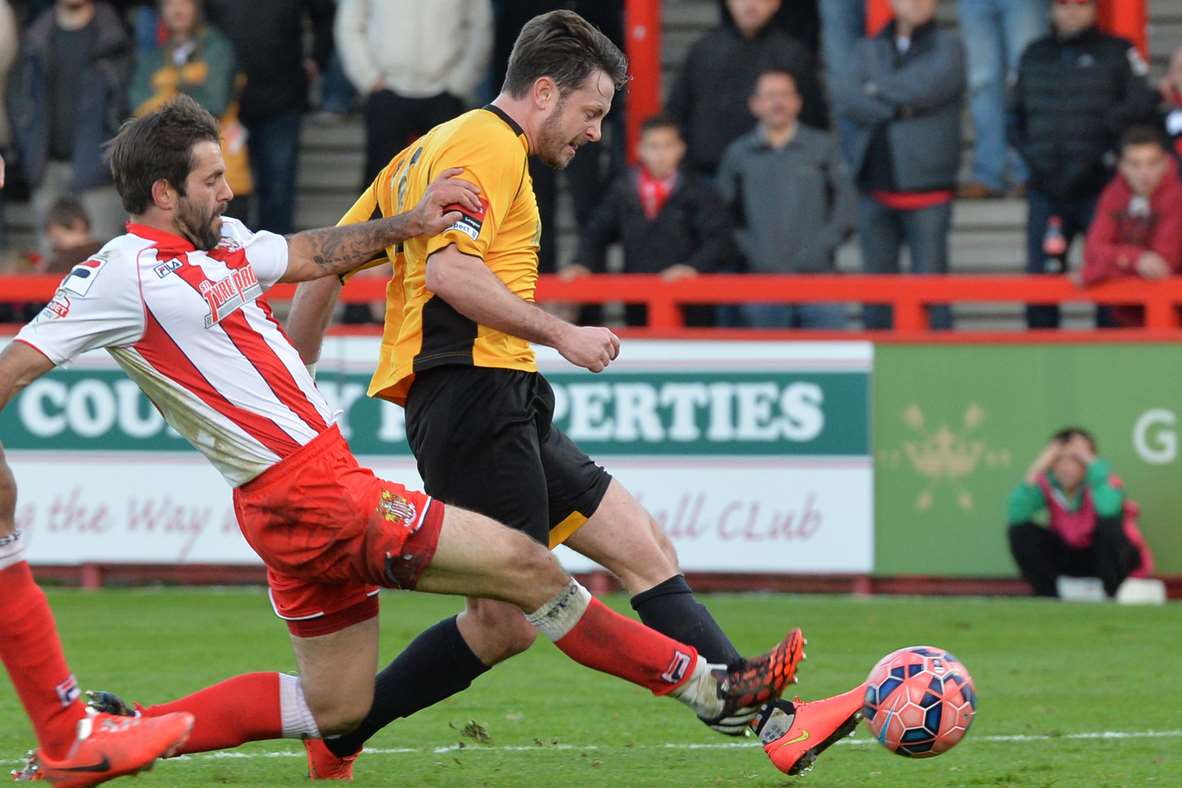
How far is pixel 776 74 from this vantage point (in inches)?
438

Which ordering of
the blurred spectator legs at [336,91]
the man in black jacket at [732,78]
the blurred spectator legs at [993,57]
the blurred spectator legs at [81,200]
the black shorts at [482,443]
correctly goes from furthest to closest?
the blurred spectator legs at [336,91], the blurred spectator legs at [81,200], the blurred spectator legs at [993,57], the man in black jacket at [732,78], the black shorts at [482,443]

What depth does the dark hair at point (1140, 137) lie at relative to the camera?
415 inches

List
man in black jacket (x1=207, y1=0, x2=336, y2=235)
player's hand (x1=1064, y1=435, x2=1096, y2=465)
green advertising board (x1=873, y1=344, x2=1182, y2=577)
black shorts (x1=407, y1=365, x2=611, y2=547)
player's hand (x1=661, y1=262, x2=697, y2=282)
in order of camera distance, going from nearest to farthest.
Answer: black shorts (x1=407, y1=365, x2=611, y2=547) < player's hand (x1=1064, y1=435, x2=1096, y2=465) < green advertising board (x1=873, y1=344, x2=1182, y2=577) < player's hand (x1=661, y1=262, x2=697, y2=282) < man in black jacket (x1=207, y1=0, x2=336, y2=235)

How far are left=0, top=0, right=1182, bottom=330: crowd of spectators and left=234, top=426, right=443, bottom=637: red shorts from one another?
19.0ft

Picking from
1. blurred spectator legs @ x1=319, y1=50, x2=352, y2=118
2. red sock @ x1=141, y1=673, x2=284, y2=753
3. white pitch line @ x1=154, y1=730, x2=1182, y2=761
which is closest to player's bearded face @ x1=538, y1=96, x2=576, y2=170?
red sock @ x1=141, y1=673, x2=284, y2=753

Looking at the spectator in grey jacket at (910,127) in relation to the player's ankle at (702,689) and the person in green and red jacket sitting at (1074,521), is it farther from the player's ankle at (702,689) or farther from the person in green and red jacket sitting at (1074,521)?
the player's ankle at (702,689)

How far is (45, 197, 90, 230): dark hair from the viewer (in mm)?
11398

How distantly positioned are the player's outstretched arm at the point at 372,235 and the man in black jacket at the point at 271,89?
7.24 meters

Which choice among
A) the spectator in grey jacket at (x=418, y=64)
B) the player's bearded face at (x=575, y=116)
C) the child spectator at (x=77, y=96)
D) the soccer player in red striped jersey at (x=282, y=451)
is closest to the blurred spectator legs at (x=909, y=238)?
the spectator in grey jacket at (x=418, y=64)

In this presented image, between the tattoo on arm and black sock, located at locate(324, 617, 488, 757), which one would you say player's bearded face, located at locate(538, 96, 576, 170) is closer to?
the tattoo on arm

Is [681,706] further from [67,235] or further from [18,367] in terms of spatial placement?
[67,235]

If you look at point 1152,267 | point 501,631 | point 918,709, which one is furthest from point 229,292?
point 1152,267

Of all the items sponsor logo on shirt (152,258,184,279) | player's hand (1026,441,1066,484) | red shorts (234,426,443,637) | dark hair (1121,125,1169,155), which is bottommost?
player's hand (1026,441,1066,484)

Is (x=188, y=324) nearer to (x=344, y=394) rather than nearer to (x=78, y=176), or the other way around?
(x=344, y=394)
